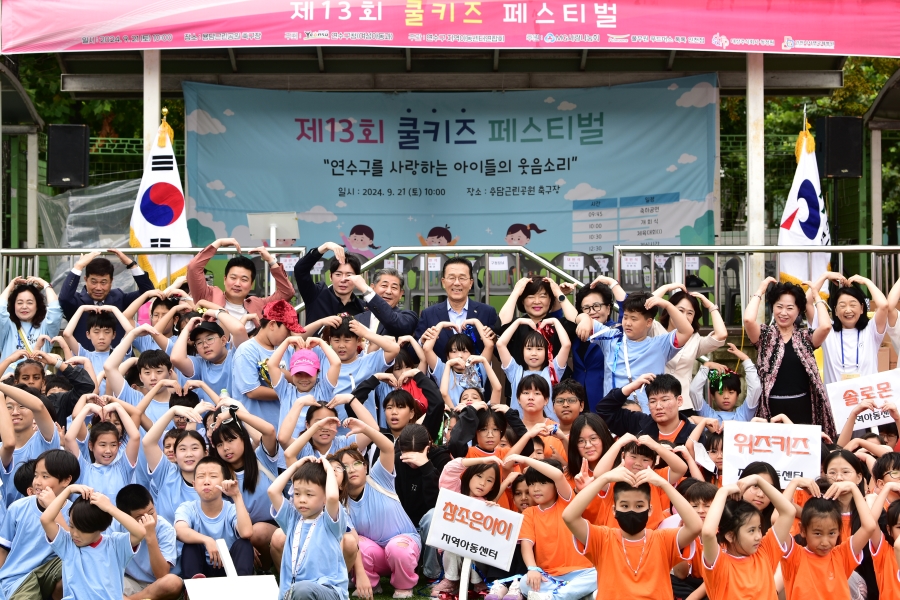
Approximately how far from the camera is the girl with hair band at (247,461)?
21.3 ft

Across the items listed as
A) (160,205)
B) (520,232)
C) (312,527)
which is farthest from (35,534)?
(520,232)

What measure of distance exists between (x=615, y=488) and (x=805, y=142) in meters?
5.91

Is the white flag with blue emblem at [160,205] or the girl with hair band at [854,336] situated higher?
the white flag with blue emblem at [160,205]

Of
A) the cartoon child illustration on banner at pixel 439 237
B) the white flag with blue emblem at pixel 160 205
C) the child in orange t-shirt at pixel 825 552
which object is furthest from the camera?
the cartoon child illustration on banner at pixel 439 237

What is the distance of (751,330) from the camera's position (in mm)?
7855

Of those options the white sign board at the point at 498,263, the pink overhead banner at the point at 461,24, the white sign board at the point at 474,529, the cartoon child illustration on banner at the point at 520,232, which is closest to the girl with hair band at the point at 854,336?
A: the white sign board at the point at 498,263

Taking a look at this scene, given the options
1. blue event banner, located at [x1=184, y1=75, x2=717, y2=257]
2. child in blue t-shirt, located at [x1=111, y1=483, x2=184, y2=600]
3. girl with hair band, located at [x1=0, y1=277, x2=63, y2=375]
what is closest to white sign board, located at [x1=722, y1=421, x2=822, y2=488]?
child in blue t-shirt, located at [x1=111, y1=483, x2=184, y2=600]

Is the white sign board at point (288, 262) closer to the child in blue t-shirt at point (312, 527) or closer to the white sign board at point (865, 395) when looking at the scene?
the child in blue t-shirt at point (312, 527)

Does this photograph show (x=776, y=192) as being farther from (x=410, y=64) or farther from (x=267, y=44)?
(x=267, y=44)

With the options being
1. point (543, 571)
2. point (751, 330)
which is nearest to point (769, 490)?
point (543, 571)

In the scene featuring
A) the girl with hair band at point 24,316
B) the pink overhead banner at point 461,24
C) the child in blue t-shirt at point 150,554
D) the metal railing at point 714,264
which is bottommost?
the child in blue t-shirt at point 150,554

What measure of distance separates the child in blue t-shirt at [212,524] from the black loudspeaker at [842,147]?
7625 millimetres

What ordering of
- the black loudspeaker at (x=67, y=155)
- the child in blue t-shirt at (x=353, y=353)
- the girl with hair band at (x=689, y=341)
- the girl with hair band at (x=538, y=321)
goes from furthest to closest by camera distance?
the black loudspeaker at (x=67, y=155)
the girl with hair band at (x=538, y=321)
the girl with hair band at (x=689, y=341)
the child in blue t-shirt at (x=353, y=353)

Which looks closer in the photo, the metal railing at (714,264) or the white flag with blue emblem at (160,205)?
the metal railing at (714,264)
